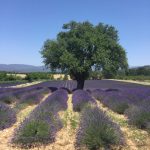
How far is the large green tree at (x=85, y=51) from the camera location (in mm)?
30206

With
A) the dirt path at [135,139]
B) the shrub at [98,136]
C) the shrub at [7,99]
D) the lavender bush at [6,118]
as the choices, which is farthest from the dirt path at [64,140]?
the shrub at [7,99]

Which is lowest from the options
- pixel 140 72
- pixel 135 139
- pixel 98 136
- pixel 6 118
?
pixel 135 139

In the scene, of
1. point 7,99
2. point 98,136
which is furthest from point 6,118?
point 7,99

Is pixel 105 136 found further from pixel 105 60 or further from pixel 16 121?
pixel 105 60

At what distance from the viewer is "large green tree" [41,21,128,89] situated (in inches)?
1189

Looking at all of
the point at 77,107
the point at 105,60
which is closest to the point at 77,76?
the point at 105,60

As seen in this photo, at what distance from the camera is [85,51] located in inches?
1230

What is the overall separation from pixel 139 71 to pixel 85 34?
92.5m

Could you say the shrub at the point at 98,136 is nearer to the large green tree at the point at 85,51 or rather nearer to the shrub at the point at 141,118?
the shrub at the point at 141,118

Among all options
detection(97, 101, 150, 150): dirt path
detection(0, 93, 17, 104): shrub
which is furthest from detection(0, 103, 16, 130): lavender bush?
detection(0, 93, 17, 104): shrub

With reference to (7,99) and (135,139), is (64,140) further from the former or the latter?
(7,99)

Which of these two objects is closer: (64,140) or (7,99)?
(64,140)

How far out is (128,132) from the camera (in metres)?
9.71

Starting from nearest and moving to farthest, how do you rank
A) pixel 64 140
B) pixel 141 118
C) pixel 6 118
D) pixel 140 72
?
1. pixel 64 140
2. pixel 141 118
3. pixel 6 118
4. pixel 140 72
